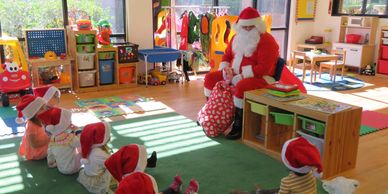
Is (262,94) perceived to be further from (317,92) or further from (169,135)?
(317,92)

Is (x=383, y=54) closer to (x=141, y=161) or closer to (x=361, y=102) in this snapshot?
(x=361, y=102)

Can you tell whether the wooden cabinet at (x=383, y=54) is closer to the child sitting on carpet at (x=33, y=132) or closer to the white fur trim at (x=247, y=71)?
the white fur trim at (x=247, y=71)

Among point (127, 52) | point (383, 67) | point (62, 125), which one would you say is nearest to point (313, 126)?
point (62, 125)

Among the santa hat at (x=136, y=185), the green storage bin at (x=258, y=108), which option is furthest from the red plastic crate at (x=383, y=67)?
the santa hat at (x=136, y=185)

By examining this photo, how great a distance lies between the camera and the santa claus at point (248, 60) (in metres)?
3.83

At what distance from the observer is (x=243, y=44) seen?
4.03m

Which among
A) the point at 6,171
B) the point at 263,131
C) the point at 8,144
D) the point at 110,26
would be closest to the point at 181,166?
the point at 263,131

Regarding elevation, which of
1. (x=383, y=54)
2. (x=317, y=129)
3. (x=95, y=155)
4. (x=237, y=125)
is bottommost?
(x=237, y=125)

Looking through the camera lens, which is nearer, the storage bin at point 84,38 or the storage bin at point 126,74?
the storage bin at point 84,38

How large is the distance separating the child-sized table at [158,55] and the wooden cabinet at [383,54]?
369 cm

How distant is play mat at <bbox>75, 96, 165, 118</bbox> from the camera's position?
15.3 ft

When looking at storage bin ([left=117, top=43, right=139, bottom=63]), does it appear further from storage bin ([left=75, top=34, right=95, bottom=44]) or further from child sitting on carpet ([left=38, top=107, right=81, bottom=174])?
child sitting on carpet ([left=38, top=107, right=81, bottom=174])

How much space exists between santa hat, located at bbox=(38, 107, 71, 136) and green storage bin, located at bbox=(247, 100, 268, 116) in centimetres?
160

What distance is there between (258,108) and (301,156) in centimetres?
144
